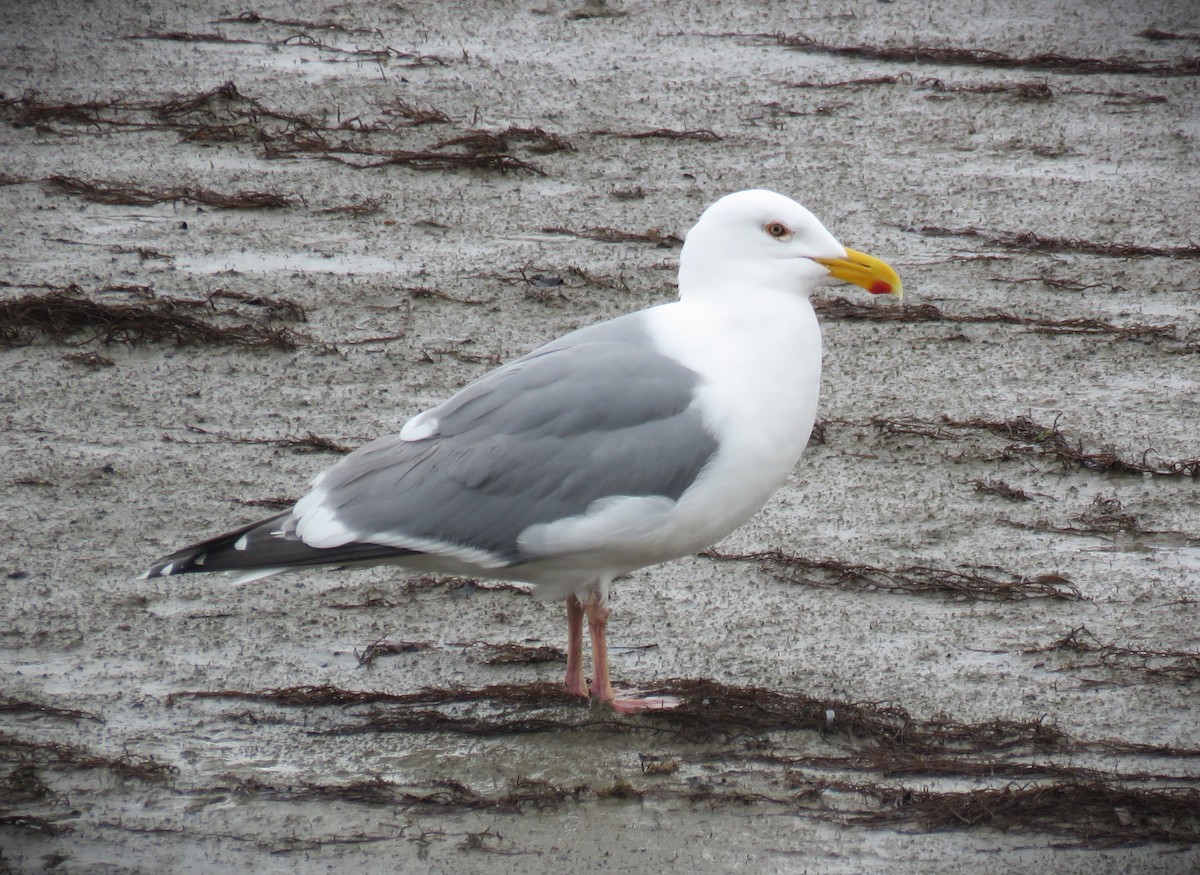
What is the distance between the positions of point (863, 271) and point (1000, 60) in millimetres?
5437

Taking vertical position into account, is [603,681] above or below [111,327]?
below

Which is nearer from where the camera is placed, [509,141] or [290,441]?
[290,441]

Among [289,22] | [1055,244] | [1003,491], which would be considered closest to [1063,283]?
[1055,244]

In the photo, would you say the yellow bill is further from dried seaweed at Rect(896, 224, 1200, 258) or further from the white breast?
dried seaweed at Rect(896, 224, 1200, 258)

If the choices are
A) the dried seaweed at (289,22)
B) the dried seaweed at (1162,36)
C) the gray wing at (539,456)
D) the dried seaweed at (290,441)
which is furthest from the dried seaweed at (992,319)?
the dried seaweed at (289,22)

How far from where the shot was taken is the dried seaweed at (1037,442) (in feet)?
17.9

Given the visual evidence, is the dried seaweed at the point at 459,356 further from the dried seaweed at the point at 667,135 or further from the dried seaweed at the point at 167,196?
the dried seaweed at the point at 667,135

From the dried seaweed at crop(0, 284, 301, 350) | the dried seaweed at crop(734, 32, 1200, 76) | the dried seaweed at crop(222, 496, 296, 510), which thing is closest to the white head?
the dried seaweed at crop(222, 496, 296, 510)

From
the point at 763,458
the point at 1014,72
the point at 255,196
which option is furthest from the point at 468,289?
the point at 1014,72

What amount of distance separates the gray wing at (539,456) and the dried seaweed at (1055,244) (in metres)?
3.70

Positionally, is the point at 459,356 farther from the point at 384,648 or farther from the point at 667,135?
the point at 667,135

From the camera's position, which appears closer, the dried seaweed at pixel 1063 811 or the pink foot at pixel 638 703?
the dried seaweed at pixel 1063 811

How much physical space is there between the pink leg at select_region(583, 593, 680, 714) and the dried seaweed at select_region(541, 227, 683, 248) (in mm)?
3289

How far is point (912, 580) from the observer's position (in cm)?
478
